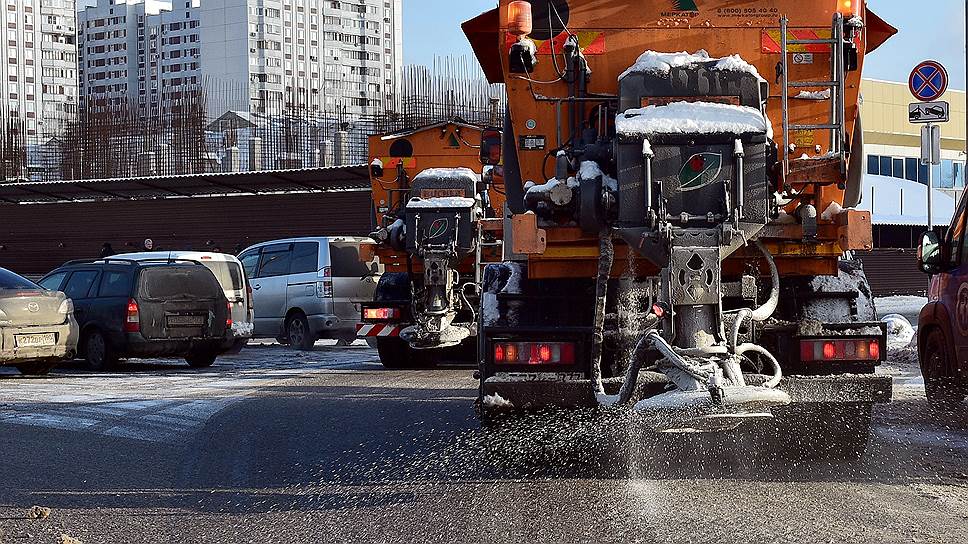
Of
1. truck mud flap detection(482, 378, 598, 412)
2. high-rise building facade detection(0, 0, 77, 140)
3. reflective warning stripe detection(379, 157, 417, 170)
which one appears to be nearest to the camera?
truck mud flap detection(482, 378, 598, 412)

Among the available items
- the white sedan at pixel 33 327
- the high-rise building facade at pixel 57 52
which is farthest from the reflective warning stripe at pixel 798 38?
the high-rise building facade at pixel 57 52

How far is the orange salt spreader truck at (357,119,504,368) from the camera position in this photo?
1531 cm

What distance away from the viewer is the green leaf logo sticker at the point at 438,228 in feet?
50.4

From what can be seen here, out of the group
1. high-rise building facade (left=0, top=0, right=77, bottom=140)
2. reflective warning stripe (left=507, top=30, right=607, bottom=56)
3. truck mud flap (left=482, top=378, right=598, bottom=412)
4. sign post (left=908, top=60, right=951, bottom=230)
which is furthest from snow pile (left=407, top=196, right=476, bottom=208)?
high-rise building facade (left=0, top=0, right=77, bottom=140)

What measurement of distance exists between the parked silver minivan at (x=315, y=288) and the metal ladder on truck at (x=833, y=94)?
11957 mm

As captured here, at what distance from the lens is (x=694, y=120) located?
280 inches

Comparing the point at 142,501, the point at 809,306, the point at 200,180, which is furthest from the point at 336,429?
the point at 200,180

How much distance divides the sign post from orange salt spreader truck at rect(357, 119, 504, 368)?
5.65m

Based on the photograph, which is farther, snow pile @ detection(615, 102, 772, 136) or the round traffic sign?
the round traffic sign

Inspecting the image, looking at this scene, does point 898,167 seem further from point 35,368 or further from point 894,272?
point 35,368

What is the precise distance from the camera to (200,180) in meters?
33.0

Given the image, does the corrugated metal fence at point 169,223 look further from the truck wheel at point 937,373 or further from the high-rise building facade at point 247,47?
the high-rise building facade at point 247,47

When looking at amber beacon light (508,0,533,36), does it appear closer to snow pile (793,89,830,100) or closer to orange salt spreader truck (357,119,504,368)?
snow pile (793,89,830,100)

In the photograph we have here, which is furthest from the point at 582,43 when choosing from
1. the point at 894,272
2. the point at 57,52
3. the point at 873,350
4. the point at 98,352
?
the point at 57,52
